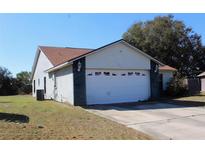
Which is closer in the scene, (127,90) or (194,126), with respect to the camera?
(194,126)

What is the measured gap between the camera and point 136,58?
19.2m

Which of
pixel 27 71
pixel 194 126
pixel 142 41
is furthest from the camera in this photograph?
pixel 27 71

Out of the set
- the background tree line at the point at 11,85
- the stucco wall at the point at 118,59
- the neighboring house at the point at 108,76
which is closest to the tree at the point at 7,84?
the background tree line at the point at 11,85

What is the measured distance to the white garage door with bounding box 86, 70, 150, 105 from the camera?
1742 cm

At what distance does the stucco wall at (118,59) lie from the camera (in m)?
17.5

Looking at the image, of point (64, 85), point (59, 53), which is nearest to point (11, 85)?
point (59, 53)

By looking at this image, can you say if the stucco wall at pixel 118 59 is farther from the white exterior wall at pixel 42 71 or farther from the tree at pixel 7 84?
the tree at pixel 7 84

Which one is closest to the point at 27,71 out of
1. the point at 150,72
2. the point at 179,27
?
the point at 179,27

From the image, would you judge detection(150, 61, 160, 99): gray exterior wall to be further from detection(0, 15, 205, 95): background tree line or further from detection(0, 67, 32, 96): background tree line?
detection(0, 67, 32, 96): background tree line

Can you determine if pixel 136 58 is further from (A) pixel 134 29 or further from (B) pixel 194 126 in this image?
(A) pixel 134 29

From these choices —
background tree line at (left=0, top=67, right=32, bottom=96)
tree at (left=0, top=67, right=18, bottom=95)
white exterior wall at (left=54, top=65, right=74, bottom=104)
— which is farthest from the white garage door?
tree at (left=0, top=67, right=18, bottom=95)
